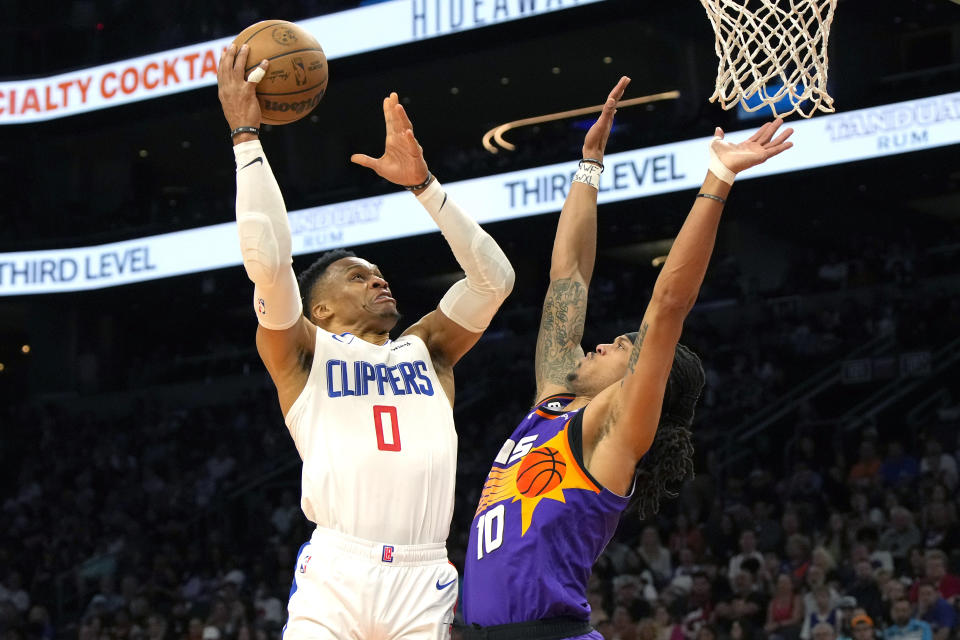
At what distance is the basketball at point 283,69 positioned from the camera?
3928 millimetres

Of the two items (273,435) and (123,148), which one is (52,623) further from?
(123,148)

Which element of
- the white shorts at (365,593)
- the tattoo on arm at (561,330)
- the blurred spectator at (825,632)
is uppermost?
the tattoo on arm at (561,330)

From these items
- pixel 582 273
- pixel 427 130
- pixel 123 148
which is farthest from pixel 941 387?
pixel 123 148

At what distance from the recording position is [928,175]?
15750 millimetres

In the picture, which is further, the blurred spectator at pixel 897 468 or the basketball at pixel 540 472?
the blurred spectator at pixel 897 468

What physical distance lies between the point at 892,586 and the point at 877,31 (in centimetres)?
999

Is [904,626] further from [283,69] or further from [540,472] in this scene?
[283,69]

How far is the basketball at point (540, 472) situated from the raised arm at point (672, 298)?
0.20 m

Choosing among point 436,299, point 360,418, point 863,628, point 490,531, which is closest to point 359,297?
point 360,418

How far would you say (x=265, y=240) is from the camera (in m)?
3.71

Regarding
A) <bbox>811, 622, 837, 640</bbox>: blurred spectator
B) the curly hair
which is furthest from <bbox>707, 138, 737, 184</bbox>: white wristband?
<bbox>811, 622, 837, 640</bbox>: blurred spectator

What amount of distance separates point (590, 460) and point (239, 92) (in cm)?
152

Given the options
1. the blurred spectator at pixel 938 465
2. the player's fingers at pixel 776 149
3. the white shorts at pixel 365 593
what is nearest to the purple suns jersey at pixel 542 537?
the white shorts at pixel 365 593

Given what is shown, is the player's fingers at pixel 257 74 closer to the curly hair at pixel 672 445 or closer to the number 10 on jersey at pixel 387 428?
the number 10 on jersey at pixel 387 428
